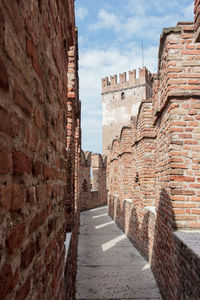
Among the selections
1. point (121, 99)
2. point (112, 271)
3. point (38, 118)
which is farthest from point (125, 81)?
point (38, 118)

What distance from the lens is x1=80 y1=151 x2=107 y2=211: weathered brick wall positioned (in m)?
15.3

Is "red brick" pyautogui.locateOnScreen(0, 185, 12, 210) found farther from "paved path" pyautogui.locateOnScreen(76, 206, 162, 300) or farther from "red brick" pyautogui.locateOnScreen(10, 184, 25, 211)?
"paved path" pyautogui.locateOnScreen(76, 206, 162, 300)

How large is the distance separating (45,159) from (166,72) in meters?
3.38

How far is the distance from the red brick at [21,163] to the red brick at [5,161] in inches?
1.8

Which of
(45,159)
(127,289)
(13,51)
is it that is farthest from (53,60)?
(127,289)

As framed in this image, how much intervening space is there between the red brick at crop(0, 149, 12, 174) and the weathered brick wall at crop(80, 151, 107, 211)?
14.2m

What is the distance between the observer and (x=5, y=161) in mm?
743

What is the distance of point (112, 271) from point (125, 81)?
2935 cm

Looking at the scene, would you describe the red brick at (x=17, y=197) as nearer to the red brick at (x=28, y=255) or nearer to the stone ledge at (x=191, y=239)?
the red brick at (x=28, y=255)

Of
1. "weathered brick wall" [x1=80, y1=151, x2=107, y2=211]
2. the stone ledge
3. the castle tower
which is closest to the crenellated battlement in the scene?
the castle tower

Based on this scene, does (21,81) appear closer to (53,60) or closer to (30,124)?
(30,124)

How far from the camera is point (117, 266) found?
550cm

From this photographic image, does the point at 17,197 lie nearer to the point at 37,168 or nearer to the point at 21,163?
the point at 21,163

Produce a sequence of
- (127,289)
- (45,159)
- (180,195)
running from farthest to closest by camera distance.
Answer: (127,289) → (180,195) → (45,159)
